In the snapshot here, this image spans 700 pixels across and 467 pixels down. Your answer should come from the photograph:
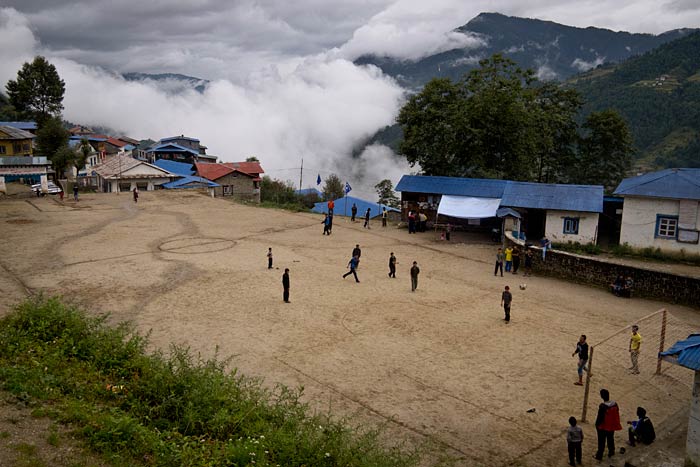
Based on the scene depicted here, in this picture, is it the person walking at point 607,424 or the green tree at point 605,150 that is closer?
the person walking at point 607,424

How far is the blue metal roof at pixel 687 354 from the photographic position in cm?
916

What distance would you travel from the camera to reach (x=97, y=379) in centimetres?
1029

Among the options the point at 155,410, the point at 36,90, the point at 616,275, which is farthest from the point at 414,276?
the point at 36,90

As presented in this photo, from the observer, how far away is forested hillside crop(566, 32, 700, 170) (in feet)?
226

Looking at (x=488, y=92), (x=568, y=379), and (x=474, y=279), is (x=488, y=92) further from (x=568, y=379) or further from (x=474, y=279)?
(x=568, y=379)

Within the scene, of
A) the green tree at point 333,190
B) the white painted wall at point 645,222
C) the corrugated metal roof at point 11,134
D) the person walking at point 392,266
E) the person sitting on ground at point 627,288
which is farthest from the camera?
the green tree at point 333,190

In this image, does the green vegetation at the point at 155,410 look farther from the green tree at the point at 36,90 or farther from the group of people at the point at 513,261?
A: the green tree at the point at 36,90

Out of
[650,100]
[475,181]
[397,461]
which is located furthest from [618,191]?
[650,100]

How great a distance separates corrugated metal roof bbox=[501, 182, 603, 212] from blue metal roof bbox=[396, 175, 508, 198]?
1.06 meters

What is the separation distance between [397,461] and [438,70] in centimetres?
16493

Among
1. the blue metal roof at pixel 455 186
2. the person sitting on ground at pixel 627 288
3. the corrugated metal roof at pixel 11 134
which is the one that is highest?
the corrugated metal roof at pixel 11 134

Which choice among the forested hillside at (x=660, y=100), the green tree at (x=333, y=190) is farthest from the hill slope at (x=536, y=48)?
the green tree at (x=333, y=190)

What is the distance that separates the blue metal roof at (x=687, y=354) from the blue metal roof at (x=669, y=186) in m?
19.1

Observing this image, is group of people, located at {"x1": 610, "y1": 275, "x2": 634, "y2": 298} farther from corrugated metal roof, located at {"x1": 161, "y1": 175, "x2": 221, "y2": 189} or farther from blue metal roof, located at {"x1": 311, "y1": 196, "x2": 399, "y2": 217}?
corrugated metal roof, located at {"x1": 161, "y1": 175, "x2": 221, "y2": 189}
